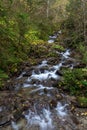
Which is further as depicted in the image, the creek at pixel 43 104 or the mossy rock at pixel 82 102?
the mossy rock at pixel 82 102

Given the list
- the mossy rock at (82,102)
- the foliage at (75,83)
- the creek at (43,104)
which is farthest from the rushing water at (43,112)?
the foliage at (75,83)

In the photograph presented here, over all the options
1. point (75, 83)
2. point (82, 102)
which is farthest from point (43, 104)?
point (75, 83)

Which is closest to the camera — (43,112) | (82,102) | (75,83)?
(43,112)

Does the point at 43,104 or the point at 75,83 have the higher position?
the point at 75,83

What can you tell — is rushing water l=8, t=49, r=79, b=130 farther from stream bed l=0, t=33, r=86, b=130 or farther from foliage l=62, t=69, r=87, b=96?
foliage l=62, t=69, r=87, b=96

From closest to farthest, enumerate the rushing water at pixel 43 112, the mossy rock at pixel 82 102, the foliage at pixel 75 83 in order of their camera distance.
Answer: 1. the rushing water at pixel 43 112
2. the mossy rock at pixel 82 102
3. the foliage at pixel 75 83

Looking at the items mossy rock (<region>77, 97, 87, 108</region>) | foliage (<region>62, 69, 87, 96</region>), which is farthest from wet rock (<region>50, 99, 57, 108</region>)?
foliage (<region>62, 69, 87, 96</region>)

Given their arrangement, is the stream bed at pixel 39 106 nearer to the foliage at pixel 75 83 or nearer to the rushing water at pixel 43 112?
the rushing water at pixel 43 112

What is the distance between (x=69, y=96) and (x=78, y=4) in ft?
50.8

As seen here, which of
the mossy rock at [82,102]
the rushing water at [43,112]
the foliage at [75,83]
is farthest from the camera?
the foliage at [75,83]

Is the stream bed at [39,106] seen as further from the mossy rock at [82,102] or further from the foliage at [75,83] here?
the foliage at [75,83]

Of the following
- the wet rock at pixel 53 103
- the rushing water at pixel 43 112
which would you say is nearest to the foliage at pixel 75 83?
the rushing water at pixel 43 112

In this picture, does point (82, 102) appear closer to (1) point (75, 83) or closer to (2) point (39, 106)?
Answer: (1) point (75, 83)

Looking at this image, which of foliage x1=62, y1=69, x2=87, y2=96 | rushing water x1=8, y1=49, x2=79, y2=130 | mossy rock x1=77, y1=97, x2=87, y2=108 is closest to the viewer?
rushing water x1=8, y1=49, x2=79, y2=130
